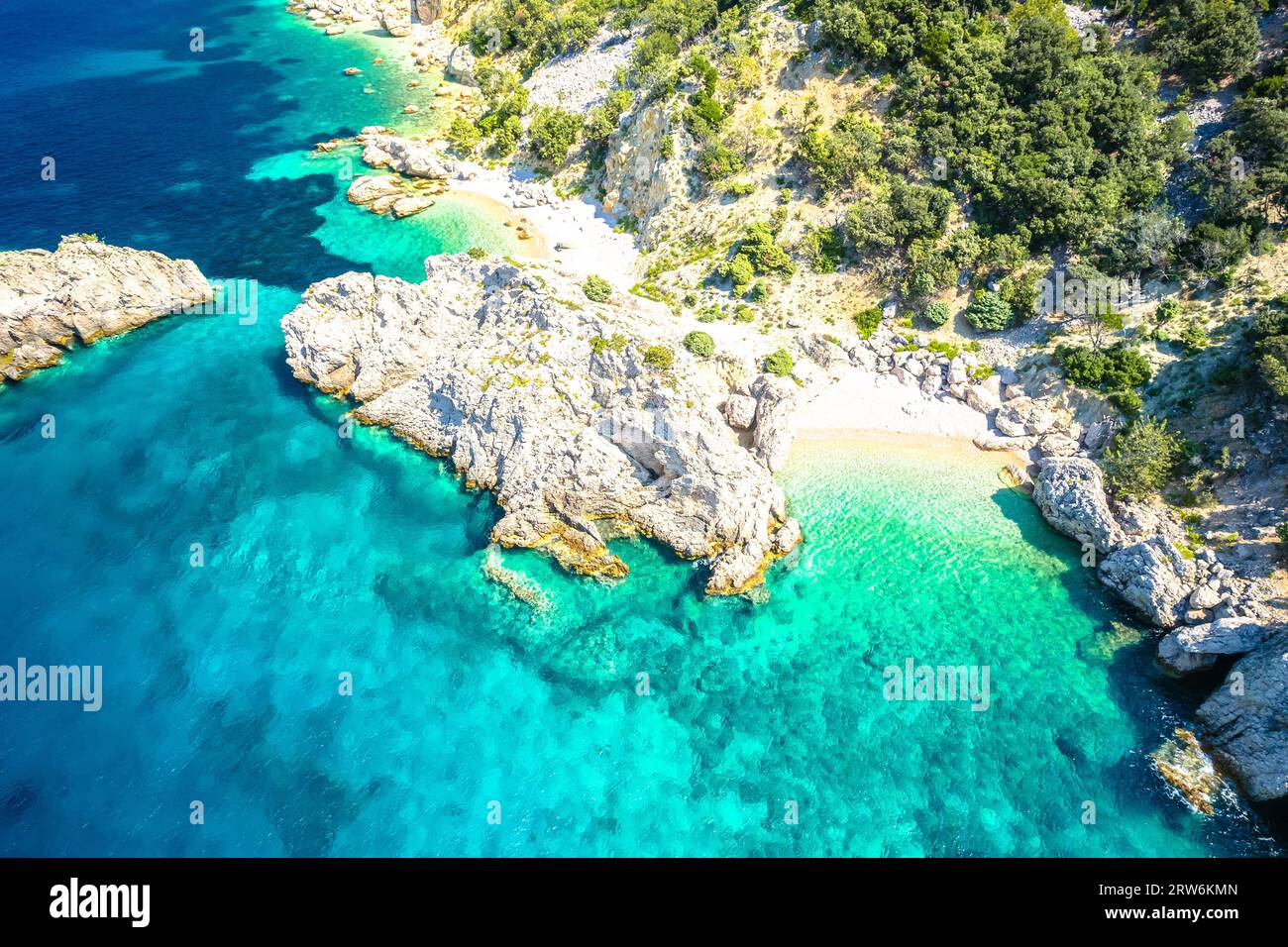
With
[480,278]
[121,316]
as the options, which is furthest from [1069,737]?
[121,316]

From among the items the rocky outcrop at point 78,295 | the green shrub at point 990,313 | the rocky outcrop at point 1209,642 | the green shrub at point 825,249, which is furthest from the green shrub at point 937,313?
the rocky outcrop at point 78,295

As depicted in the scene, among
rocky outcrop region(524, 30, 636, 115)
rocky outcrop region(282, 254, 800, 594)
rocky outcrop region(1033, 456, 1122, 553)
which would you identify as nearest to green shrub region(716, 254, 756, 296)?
rocky outcrop region(282, 254, 800, 594)

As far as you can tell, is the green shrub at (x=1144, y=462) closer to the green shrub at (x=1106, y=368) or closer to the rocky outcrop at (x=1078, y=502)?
the rocky outcrop at (x=1078, y=502)

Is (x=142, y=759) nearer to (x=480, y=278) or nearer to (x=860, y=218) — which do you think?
(x=480, y=278)

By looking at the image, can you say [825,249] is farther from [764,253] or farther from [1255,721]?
[1255,721]

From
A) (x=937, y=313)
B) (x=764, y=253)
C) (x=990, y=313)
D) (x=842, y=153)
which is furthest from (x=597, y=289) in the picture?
(x=990, y=313)

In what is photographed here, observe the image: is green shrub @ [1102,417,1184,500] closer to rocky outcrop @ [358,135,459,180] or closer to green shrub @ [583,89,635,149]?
green shrub @ [583,89,635,149]
